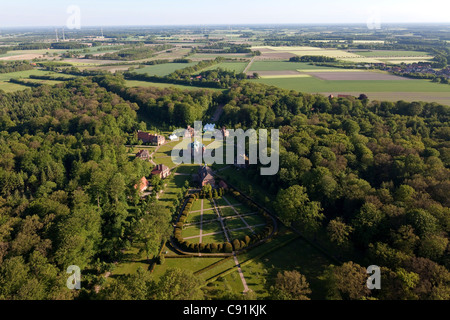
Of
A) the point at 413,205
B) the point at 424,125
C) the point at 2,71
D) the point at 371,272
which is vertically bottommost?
the point at 371,272

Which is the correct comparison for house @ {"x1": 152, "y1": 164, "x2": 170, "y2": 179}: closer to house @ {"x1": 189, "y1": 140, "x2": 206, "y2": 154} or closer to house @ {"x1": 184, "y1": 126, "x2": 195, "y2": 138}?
house @ {"x1": 189, "y1": 140, "x2": 206, "y2": 154}

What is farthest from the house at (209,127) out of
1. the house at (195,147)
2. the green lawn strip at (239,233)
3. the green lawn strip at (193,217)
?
the green lawn strip at (239,233)

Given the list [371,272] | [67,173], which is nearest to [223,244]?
[371,272]

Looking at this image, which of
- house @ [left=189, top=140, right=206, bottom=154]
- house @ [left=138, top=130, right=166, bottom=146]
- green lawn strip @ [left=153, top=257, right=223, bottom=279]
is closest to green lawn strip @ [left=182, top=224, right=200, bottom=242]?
green lawn strip @ [left=153, top=257, right=223, bottom=279]

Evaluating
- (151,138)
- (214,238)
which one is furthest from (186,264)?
(151,138)

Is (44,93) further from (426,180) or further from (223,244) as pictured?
(426,180)

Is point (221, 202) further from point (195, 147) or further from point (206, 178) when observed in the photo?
point (195, 147)

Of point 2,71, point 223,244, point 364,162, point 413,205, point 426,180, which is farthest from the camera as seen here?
point 2,71
